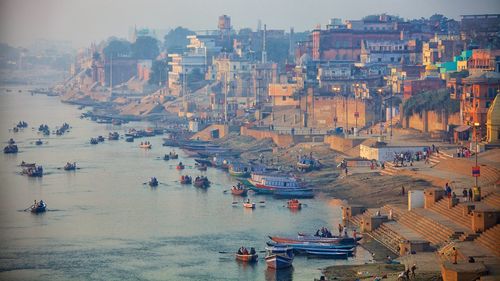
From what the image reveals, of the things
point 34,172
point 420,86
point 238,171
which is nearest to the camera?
point 238,171

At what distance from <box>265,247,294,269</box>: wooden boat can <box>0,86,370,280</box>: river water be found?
23 cm

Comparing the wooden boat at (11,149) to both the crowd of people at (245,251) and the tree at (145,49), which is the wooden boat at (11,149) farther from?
the tree at (145,49)

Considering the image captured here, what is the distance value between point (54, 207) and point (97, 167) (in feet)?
35.2

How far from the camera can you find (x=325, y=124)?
177 ft

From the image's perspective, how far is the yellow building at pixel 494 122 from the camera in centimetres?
3731

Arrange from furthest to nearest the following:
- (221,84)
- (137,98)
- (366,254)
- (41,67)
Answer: (41,67), (137,98), (221,84), (366,254)

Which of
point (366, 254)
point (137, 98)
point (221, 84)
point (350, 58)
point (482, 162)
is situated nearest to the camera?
point (366, 254)

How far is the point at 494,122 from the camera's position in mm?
37688

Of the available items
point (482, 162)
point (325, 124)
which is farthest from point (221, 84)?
point (482, 162)

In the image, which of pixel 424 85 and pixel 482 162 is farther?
pixel 424 85

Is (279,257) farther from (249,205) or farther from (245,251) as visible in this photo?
(249,205)

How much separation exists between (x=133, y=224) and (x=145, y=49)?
80.0 meters

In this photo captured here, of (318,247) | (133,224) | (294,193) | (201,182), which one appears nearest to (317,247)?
(318,247)

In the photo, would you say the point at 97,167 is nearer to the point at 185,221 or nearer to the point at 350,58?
the point at 185,221
